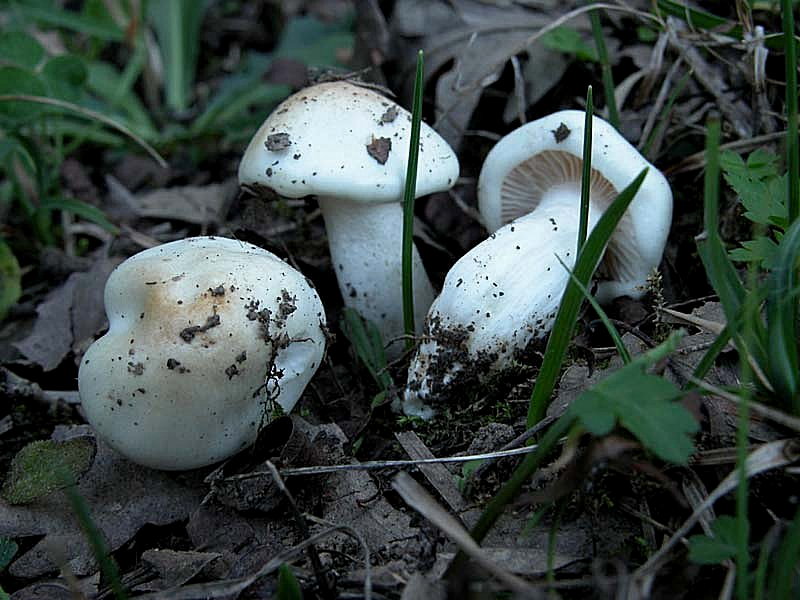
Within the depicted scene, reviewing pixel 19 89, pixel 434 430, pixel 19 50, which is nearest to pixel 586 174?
pixel 434 430

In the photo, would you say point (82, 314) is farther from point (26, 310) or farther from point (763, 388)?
point (763, 388)

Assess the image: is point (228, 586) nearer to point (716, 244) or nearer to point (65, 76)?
point (716, 244)

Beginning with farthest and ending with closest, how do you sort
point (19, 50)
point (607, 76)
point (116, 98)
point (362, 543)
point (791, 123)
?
point (116, 98) < point (19, 50) < point (607, 76) < point (791, 123) < point (362, 543)

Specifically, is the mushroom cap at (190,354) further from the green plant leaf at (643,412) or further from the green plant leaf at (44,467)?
the green plant leaf at (643,412)

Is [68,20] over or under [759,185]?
over

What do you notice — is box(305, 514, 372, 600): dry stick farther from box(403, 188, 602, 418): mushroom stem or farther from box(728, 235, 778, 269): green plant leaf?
box(728, 235, 778, 269): green plant leaf

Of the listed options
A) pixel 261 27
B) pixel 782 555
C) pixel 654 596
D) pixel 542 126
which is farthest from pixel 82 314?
pixel 261 27
